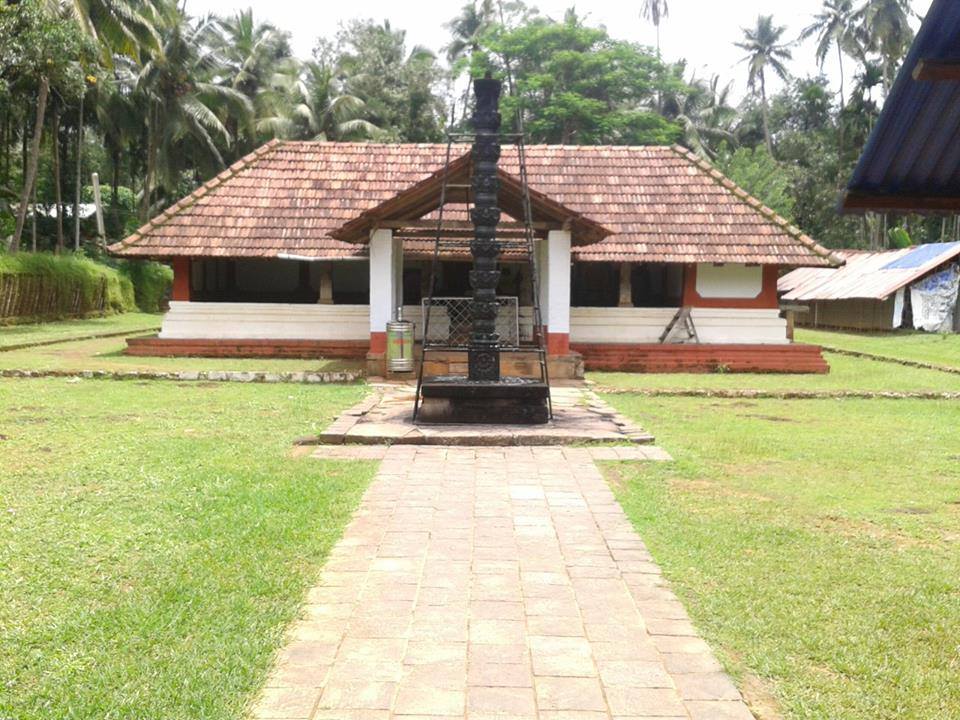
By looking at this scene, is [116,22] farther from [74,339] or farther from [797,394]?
[797,394]

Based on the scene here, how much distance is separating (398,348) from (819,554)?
8874 mm

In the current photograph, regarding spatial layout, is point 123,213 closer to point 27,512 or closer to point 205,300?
point 205,300

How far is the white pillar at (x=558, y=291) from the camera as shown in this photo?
1361 cm

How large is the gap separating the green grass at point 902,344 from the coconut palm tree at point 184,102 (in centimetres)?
2178

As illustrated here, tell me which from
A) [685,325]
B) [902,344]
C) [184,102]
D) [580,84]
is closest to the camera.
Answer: [685,325]

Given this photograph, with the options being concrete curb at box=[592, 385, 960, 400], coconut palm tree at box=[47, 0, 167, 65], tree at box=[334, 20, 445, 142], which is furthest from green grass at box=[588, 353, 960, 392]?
tree at box=[334, 20, 445, 142]

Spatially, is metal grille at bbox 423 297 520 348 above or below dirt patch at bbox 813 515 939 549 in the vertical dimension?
above

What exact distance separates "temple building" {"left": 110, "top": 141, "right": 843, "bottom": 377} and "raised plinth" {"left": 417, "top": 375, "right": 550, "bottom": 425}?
4.83m

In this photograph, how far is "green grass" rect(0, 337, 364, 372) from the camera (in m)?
13.4

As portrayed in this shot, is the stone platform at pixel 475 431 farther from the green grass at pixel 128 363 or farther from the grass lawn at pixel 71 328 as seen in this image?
the grass lawn at pixel 71 328

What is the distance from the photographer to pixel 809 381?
13664 mm

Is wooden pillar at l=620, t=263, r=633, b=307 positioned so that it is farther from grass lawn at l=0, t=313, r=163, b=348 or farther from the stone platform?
grass lawn at l=0, t=313, r=163, b=348

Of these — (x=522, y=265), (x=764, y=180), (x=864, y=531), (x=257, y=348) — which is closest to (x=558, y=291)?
(x=522, y=265)

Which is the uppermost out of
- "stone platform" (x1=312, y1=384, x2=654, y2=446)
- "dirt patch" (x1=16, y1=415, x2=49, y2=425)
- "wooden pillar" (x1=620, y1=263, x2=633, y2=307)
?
"wooden pillar" (x1=620, y1=263, x2=633, y2=307)
